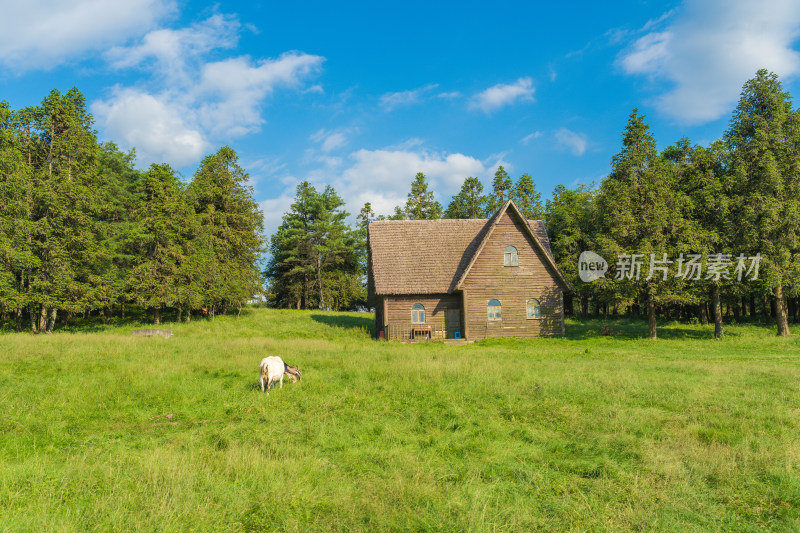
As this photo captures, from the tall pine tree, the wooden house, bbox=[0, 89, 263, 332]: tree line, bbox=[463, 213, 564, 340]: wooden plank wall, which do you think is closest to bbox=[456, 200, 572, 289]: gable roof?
the wooden house

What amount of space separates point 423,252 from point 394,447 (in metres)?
23.8

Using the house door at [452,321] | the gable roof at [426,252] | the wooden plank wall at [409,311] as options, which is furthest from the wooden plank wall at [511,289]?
the wooden plank wall at [409,311]

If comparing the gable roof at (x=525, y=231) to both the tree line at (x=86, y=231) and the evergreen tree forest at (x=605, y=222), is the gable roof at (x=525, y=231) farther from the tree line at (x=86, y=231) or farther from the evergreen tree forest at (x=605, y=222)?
the tree line at (x=86, y=231)

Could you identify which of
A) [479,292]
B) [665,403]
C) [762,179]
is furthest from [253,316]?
[762,179]

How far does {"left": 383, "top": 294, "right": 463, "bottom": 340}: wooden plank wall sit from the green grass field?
44.4 feet

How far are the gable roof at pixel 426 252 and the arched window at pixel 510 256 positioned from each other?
159 cm

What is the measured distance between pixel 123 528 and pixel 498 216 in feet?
87.7

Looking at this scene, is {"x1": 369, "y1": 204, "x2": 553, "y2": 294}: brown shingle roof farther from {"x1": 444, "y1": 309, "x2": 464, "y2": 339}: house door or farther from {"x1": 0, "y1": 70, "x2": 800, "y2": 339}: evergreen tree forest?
{"x1": 0, "y1": 70, "x2": 800, "y2": 339}: evergreen tree forest

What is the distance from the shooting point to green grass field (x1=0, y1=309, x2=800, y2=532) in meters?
5.20

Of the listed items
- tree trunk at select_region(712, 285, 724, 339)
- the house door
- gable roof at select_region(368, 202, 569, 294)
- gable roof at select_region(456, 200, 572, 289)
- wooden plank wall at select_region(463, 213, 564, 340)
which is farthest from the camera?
the house door

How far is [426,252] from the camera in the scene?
30.9 meters

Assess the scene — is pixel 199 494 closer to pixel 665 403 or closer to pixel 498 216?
pixel 665 403

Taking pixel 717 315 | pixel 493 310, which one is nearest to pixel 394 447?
pixel 493 310

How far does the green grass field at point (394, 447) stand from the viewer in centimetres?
520
